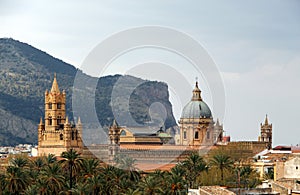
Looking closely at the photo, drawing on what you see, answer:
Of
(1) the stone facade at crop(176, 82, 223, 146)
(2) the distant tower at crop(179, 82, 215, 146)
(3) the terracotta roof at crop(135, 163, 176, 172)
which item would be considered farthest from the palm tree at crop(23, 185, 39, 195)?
(2) the distant tower at crop(179, 82, 215, 146)

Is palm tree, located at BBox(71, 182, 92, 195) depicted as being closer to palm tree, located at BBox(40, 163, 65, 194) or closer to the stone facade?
palm tree, located at BBox(40, 163, 65, 194)

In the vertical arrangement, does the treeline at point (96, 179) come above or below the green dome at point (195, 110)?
below

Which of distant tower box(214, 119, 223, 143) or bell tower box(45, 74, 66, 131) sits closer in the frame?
bell tower box(45, 74, 66, 131)

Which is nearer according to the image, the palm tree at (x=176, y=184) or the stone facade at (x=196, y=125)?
the palm tree at (x=176, y=184)

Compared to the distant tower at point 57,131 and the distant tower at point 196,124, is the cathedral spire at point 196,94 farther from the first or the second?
the distant tower at point 57,131

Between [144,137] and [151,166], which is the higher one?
[144,137]

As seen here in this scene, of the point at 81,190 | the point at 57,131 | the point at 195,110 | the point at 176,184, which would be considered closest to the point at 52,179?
the point at 81,190

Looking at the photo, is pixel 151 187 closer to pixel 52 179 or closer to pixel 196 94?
pixel 52 179

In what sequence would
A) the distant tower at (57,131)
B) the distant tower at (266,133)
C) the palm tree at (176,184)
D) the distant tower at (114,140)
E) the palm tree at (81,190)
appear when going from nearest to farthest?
the palm tree at (81,190) → the palm tree at (176,184) → the distant tower at (114,140) → the distant tower at (57,131) → the distant tower at (266,133)

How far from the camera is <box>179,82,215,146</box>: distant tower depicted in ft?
450

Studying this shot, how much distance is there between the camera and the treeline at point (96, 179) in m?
69.4

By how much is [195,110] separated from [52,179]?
68.2 m

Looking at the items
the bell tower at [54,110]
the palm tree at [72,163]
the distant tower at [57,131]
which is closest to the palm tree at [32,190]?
the palm tree at [72,163]

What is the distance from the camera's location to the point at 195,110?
138625mm
